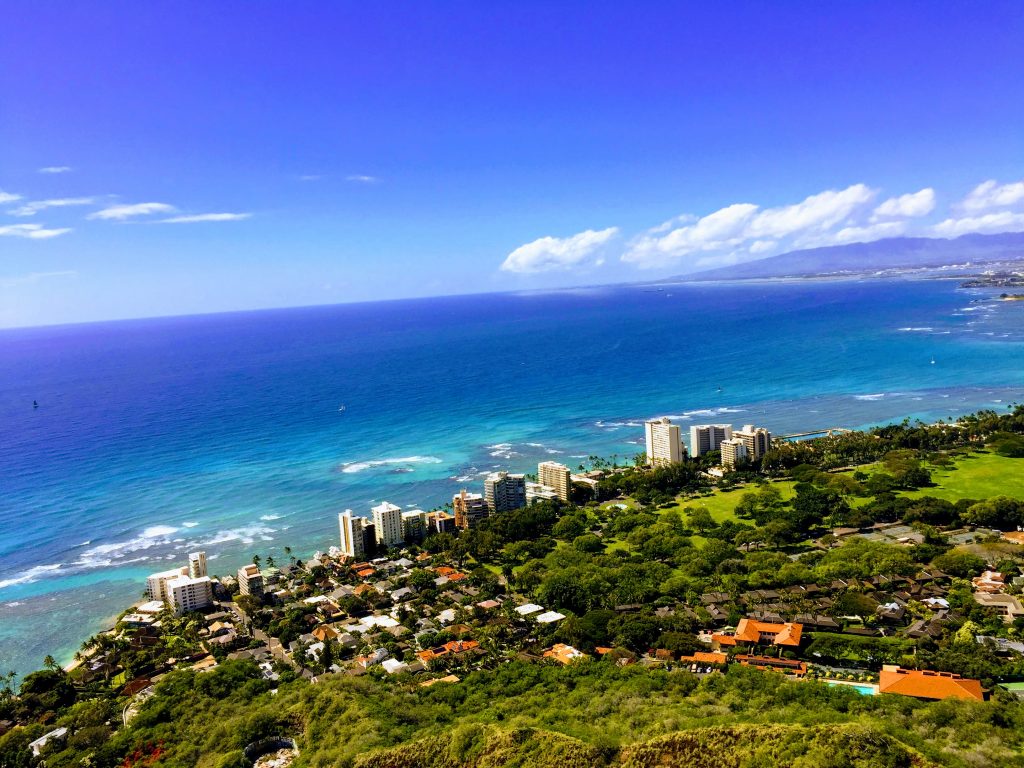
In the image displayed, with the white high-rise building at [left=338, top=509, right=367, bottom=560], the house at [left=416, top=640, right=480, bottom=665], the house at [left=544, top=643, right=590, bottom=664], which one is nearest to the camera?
the house at [left=544, top=643, right=590, bottom=664]

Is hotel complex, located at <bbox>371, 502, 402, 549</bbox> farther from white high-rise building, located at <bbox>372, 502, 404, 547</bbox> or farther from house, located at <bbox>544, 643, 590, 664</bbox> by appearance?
house, located at <bbox>544, 643, 590, 664</bbox>

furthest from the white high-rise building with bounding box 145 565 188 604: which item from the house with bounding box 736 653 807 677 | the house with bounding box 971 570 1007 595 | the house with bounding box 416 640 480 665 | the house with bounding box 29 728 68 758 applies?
the house with bounding box 971 570 1007 595

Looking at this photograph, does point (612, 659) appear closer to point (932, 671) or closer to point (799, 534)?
point (932, 671)

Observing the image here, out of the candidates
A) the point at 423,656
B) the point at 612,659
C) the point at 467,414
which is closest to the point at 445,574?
the point at 423,656

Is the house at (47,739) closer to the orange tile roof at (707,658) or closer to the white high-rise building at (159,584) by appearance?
the white high-rise building at (159,584)

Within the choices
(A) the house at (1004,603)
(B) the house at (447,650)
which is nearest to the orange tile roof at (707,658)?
(B) the house at (447,650)

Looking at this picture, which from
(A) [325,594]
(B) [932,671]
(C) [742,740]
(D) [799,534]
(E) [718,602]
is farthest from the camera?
(D) [799,534]

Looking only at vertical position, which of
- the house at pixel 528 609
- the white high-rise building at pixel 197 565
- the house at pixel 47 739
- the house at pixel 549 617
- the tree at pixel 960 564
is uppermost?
the white high-rise building at pixel 197 565
